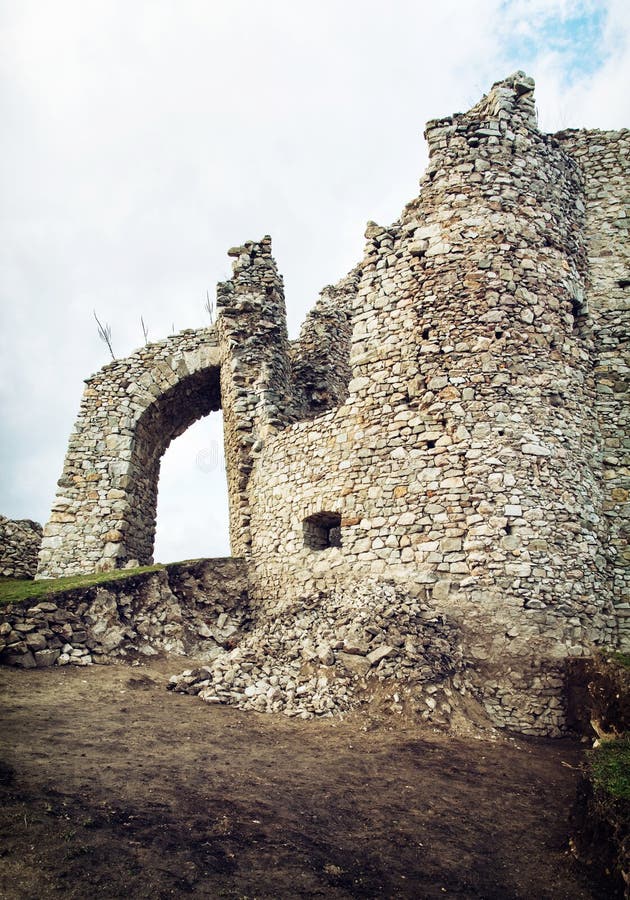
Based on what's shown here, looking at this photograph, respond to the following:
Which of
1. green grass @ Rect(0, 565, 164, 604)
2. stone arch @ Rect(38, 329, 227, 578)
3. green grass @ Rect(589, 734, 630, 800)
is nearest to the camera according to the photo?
green grass @ Rect(589, 734, 630, 800)

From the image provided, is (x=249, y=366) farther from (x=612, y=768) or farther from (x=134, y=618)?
(x=612, y=768)

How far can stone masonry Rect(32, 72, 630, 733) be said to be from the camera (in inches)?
278

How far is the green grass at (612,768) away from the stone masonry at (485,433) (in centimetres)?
225

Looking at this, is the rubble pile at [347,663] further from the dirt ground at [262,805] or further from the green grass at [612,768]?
the green grass at [612,768]

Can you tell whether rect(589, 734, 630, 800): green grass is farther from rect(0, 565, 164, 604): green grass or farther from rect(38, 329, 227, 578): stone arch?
rect(38, 329, 227, 578): stone arch

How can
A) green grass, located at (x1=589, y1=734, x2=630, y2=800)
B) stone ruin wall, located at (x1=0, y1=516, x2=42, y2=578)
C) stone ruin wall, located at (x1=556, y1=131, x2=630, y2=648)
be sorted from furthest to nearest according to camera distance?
stone ruin wall, located at (x1=0, y1=516, x2=42, y2=578) → stone ruin wall, located at (x1=556, y1=131, x2=630, y2=648) → green grass, located at (x1=589, y1=734, x2=630, y2=800)

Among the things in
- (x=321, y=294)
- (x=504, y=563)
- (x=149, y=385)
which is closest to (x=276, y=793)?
(x=504, y=563)

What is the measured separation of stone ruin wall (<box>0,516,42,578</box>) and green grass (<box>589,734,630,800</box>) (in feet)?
40.9

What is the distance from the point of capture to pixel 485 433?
7520 mm

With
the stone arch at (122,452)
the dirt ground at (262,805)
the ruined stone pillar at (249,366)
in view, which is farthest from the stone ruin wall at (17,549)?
→ the dirt ground at (262,805)

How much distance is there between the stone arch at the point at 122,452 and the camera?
1159 centimetres

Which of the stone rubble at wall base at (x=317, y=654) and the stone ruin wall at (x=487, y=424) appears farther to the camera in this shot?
the stone ruin wall at (x=487, y=424)

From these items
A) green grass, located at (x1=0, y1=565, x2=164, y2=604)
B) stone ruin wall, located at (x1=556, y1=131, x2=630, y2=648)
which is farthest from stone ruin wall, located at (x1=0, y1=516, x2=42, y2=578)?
stone ruin wall, located at (x1=556, y1=131, x2=630, y2=648)

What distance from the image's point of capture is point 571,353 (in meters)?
8.31
